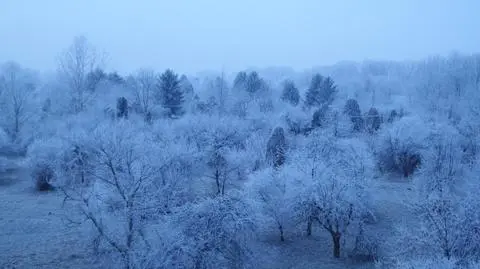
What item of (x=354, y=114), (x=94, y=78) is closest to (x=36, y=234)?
(x=354, y=114)

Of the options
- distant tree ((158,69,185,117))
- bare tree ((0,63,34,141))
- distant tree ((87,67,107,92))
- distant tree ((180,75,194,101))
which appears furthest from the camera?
distant tree ((180,75,194,101))

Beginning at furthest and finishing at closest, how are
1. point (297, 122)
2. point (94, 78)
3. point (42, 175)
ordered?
1. point (94, 78)
2. point (297, 122)
3. point (42, 175)

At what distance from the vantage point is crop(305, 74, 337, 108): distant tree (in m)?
52.6

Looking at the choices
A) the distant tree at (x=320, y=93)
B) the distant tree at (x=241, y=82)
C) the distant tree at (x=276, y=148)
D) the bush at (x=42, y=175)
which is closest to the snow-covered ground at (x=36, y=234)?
the bush at (x=42, y=175)

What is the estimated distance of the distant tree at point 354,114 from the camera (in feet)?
132

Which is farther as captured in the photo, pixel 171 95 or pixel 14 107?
pixel 171 95

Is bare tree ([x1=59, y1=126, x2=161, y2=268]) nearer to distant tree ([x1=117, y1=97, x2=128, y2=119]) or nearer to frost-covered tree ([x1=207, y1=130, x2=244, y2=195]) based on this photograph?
frost-covered tree ([x1=207, y1=130, x2=244, y2=195])

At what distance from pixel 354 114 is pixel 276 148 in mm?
16747

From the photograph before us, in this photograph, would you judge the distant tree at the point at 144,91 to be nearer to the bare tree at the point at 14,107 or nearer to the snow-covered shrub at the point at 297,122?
the bare tree at the point at 14,107

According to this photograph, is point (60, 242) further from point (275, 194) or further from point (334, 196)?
point (334, 196)

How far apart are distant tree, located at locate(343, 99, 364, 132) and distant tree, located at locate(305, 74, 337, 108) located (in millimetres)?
9780

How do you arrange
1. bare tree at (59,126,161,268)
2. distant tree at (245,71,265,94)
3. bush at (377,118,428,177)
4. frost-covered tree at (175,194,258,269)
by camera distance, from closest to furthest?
frost-covered tree at (175,194,258,269) → bare tree at (59,126,161,268) → bush at (377,118,428,177) → distant tree at (245,71,265,94)

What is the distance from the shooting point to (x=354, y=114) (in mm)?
41562

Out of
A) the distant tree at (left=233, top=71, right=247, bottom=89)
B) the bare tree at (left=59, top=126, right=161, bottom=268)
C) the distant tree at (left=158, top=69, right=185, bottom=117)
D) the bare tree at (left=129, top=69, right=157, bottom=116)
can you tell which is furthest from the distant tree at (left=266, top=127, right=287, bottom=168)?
the distant tree at (left=233, top=71, right=247, bottom=89)
